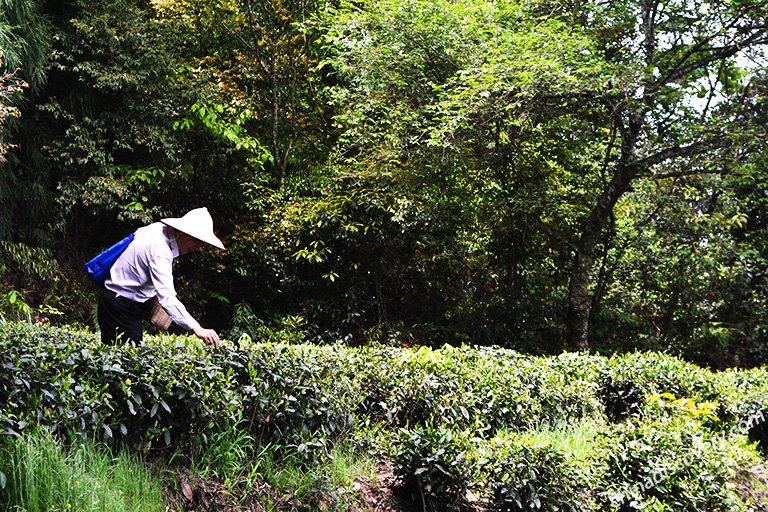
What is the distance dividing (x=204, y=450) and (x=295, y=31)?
929 centimetres

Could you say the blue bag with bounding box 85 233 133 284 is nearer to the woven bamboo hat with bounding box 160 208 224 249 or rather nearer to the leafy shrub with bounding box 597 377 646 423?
the woven bamboo hat with bounding box 160 208 224 249

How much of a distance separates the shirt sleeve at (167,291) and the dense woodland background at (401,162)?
177 inches

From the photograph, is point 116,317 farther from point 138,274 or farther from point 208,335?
point 208,335

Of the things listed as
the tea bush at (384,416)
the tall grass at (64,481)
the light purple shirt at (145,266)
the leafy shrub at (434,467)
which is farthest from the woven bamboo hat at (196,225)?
the leafy shrub at (434,467)

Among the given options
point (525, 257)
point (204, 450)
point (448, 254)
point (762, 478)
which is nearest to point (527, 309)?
point (525, 257)

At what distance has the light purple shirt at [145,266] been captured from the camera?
3.87 m

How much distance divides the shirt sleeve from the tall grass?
91 cm

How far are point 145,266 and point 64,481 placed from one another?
1.62 metres

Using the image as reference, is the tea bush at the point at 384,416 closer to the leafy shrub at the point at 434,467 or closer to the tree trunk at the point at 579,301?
the leafy shrub at the point at 434,467

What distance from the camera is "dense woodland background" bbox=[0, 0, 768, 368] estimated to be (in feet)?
26.6

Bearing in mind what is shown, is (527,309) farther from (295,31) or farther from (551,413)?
(295,31)

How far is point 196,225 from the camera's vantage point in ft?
13.5

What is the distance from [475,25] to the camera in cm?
803

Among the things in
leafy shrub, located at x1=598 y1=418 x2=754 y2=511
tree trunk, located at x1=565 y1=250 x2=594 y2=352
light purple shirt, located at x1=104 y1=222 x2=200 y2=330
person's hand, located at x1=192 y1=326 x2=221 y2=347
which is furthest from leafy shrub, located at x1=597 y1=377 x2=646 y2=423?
light purple shirt, located at x1=104 y1=222 x2=200 y2=330
